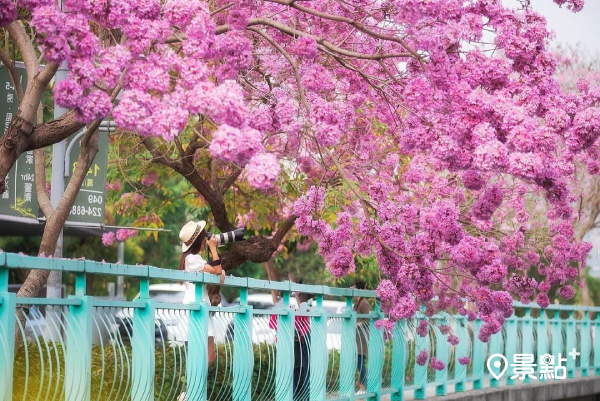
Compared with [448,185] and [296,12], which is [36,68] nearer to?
[296,12]

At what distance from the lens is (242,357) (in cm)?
850

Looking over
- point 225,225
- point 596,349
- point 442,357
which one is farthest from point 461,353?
point 596,349

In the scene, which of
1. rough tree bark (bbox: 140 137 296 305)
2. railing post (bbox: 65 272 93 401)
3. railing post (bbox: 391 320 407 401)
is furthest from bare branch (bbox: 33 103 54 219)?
railing post (bbox: 65 272 93 401)

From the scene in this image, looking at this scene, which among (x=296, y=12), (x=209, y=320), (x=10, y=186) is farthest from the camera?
(x=10, y=186)

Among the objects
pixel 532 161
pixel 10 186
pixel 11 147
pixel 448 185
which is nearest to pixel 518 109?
pixel 532 161

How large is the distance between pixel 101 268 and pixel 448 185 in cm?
744

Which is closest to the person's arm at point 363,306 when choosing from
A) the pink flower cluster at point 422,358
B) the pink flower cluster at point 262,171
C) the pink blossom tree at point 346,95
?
the pink flower cluster at point 422,358

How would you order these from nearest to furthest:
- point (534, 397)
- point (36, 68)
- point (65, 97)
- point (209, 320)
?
point (65, 97), point (209, 320), point (36, 68), point (534, 397)

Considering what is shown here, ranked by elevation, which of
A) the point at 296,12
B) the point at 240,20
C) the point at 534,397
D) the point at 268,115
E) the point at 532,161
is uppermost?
the point at 296,12

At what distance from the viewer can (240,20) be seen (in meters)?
7.36

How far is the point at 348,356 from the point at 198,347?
378cm

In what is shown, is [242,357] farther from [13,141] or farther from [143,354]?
[13,141]

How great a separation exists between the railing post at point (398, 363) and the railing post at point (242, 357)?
441cm

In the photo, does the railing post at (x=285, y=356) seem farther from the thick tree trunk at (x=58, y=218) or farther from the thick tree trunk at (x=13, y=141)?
the thick tree trunk at (x=13, y=141)
